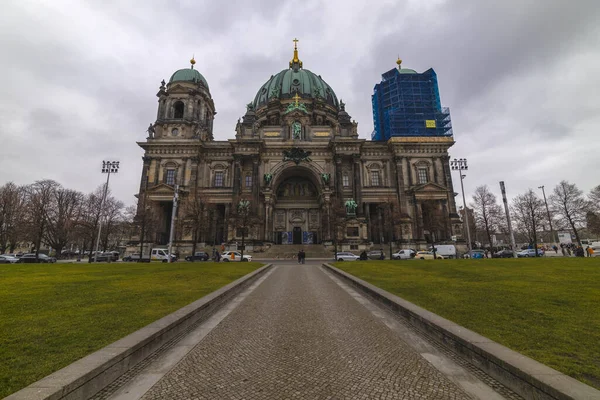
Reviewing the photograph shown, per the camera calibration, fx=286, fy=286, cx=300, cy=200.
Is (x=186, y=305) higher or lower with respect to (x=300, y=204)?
lower

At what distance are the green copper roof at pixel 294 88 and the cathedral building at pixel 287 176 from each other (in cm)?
1061

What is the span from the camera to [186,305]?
7.10m

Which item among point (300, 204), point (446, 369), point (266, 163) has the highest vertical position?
point (266, 163)

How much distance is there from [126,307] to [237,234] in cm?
3471

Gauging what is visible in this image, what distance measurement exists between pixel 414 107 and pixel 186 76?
45.0m

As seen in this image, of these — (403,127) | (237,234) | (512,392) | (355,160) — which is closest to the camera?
(512,392)

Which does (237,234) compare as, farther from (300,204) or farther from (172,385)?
Answer: (172,385)

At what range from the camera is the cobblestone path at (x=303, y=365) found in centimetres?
337

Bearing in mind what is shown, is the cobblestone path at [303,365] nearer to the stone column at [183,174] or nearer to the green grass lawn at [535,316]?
the green grass lawn at [535,316]

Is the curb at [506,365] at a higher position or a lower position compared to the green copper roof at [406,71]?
lower

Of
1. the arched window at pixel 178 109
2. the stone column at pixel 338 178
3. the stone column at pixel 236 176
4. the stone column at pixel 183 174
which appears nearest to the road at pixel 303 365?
the stone column at pixel 338 178

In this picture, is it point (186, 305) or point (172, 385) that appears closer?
point (172, 385)

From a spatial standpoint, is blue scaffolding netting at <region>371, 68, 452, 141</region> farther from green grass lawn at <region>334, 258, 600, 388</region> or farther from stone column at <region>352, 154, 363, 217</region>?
green grass lawn at <region>334, 258, 600, 388</region>

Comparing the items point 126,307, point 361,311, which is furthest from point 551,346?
point 126,307
